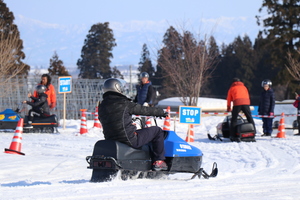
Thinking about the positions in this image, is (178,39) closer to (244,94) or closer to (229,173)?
(244,94)

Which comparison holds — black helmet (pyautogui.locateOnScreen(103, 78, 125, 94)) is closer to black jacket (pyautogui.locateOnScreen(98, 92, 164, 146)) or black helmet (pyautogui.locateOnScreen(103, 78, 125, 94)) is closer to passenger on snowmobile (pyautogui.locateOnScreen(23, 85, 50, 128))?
black jacket (pyautogui.locateOnScreen(98, 92, 164, 146))

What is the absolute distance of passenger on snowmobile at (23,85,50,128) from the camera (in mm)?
17297

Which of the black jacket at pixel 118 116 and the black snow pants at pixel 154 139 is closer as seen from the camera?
the black jacket at pixel 118 116

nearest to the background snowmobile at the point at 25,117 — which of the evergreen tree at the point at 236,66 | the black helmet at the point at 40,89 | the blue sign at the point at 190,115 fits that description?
the black helmet at the point at 40,89

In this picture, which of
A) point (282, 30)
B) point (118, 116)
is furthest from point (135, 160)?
point (282, 30)

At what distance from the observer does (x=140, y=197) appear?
619 centimetres

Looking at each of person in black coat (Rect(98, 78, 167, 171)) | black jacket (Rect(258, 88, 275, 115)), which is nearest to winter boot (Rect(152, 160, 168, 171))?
person in black coat (Rect(98, 78, 167, 171))

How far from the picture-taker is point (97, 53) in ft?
198

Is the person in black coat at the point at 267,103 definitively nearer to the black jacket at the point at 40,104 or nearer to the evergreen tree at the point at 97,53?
the black jacket at the point at 40,104

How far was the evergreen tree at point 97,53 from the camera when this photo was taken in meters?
60.3

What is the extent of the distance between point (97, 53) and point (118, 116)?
53629 millimetres

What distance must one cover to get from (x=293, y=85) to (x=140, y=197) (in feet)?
118

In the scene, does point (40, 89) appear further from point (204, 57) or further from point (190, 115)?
point (204, 57)

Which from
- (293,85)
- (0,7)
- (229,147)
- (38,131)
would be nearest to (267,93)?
(229,147)
